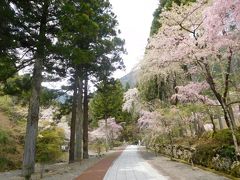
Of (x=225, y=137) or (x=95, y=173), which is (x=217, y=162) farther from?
(x=95, y=173)

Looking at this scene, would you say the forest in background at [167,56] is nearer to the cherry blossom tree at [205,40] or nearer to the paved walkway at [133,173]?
the cherry blossom tree at [205,40]

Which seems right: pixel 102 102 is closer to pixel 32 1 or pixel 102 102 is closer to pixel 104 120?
pixel 104 120

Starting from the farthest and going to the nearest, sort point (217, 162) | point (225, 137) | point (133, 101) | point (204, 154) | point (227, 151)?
1. point (133, 101)
2. point (204, 154)
3. point (225, 137)
4. point (217, 162)
5. point (227, 151)

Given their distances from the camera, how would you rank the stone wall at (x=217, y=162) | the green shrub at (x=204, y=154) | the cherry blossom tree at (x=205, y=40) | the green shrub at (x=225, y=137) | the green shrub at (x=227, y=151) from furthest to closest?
1. the green shrub at (x=204, y=154)
2. the green shrub at (x=225, y=137)
3. the cherry blossom tree at (x=205, y=40)
4. the green shrub at (x=227, y=151)
5. the stone wall at (x=217, y=162)

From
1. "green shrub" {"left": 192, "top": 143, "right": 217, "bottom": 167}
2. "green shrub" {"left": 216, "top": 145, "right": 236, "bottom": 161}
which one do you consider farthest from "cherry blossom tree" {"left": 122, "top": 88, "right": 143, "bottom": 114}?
"green shrub" {"left": 216, "top": 145, "right": 236, "bottom": 161}

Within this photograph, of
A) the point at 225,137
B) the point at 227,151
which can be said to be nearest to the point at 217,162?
the point at 227,151

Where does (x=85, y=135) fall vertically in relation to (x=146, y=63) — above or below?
below

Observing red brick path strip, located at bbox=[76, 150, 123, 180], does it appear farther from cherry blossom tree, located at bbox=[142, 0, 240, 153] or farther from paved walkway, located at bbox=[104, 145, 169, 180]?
cherry blossom tree, located at bbox=[142, 0, 240, 153]

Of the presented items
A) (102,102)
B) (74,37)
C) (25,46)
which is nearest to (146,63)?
(74,37)

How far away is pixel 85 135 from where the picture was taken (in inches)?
1109

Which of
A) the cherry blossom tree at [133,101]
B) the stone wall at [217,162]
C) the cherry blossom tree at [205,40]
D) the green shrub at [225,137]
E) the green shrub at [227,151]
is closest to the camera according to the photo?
the stone wall at [217,162]

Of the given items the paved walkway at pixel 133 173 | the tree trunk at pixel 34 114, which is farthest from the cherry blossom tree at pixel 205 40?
the tree trunk at pixel 34 114

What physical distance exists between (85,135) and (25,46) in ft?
52.6

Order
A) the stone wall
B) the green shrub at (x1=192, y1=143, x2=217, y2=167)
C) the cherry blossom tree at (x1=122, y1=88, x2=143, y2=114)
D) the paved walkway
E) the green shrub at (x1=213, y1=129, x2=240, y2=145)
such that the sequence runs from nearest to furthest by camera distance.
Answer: the stone wall, the paved walkway, the green shrub at (x1=213, y1=129, x2=240, y2=145), the green shrub at (x1=192, y1=143, x2=217, y2=167), the cherry blossom tree at (x1=122, y1=88, x2=143, y2=114)
